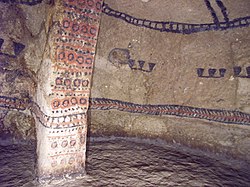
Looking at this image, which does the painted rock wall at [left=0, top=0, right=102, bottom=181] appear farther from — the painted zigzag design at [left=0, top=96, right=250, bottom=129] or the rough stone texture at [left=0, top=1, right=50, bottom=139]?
the rough stone texture at [left=0, top=1, right=50, bottom=139]

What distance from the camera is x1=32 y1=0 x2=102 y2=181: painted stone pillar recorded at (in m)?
1.72

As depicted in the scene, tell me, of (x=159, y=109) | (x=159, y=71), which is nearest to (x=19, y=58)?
(x=159, y=71)

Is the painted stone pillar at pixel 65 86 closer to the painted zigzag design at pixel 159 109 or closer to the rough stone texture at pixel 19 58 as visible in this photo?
the painted zigzag design at pixel 159 109

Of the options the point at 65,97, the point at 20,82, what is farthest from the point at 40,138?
the point at 20,82

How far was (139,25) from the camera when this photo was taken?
2.88 metres

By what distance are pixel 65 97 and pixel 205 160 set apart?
197 cm

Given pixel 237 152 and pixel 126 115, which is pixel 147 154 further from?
pixel 237 152

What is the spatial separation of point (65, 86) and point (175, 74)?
1.75 meters

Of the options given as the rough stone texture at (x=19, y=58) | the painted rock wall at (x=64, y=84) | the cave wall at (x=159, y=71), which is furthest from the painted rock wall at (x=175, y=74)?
the painted rock wall at (x=64, y=84)

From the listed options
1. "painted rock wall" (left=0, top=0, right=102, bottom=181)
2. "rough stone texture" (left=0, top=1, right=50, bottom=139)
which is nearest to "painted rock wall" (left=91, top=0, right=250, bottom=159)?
"rough stone texture" (left=0, top=1, right=50, bottom=139)

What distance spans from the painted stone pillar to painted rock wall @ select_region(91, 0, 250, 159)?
997mm

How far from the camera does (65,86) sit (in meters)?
1.80

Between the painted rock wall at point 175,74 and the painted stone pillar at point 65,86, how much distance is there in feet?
3.27

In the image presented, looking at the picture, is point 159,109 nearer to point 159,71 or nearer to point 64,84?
point 159,71
